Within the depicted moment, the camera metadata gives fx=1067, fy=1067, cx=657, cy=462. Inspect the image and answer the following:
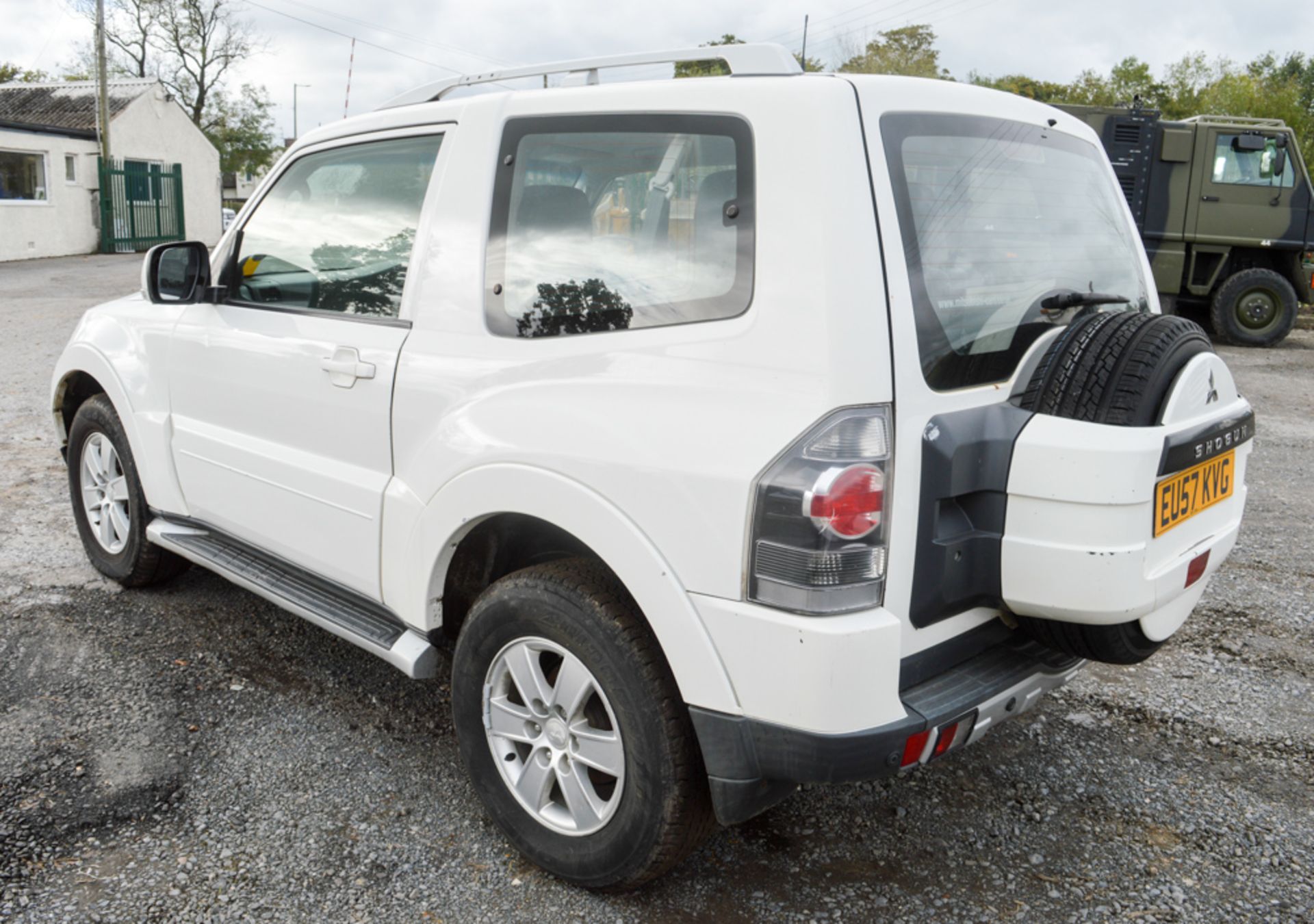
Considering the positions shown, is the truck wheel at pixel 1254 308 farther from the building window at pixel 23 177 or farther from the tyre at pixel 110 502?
the building window at pixel 23 177

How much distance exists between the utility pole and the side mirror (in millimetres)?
25746

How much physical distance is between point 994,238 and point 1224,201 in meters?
13.3

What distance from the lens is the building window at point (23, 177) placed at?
23.2 meters

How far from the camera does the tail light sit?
201cm

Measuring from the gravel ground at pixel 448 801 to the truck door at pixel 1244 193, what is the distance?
36.6 feet

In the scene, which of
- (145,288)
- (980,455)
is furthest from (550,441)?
(145,288)

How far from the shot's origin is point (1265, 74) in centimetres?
4247

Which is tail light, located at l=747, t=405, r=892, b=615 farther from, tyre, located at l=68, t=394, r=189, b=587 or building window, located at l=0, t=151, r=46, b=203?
building window, located at l=0, t=151, r=46, b=203

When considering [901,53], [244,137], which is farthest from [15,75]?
[901,53]

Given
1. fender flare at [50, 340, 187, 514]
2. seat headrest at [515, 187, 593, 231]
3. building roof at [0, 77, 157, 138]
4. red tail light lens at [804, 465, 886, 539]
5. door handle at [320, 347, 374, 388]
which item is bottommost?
fender flare at [50, 340, 187, 514]

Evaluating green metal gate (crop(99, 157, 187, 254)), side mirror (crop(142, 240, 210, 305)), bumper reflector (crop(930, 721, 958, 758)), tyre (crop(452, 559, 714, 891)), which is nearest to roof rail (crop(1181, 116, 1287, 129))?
side mirror (crop(142, 240, 210, 305))

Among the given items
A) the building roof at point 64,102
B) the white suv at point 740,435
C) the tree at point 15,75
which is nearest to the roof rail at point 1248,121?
the white suv at point 740,435

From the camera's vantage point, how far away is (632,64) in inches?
101

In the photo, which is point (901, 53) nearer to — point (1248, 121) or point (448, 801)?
point (1248, 121)
